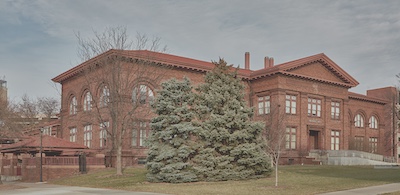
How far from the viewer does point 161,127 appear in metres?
27.7

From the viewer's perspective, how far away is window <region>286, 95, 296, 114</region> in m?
48.0

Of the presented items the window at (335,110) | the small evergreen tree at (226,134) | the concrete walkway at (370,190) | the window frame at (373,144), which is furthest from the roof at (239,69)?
the concrete walkway at (370,190)

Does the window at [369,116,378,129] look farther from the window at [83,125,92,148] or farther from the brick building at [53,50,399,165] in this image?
the window at [83,125,92,148]

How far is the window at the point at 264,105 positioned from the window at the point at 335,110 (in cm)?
899

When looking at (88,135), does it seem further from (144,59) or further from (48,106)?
(48,106)

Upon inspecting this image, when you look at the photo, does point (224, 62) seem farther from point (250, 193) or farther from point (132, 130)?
point (132, 130)

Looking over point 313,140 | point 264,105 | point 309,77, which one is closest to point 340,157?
point 313,140

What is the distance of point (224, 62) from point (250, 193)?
1057 cm

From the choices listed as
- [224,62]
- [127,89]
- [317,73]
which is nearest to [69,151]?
[127,89]

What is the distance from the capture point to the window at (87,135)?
46.6 m

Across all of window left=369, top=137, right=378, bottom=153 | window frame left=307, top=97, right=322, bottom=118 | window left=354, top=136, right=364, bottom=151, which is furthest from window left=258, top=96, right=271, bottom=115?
window left=369, top=137, right=378, bottom=153

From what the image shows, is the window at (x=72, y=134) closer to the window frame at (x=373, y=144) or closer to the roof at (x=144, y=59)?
the roof at (x=144, y=59)

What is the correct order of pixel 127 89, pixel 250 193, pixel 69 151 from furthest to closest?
pixel 69 151, pixel 127 89, pixel 250 193

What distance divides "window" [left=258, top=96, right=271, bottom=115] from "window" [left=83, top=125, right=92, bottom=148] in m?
17.5
